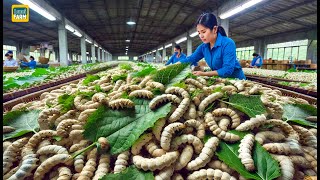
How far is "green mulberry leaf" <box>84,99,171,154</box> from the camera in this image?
4.51 feet

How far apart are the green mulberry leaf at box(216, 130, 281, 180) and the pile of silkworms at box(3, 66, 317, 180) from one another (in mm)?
33

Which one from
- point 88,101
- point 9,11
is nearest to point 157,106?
point 88,101

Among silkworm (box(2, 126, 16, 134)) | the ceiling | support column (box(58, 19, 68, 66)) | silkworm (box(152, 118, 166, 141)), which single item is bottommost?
silkworm (box(2, 126, 16, 134))

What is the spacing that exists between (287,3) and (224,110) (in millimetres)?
14187

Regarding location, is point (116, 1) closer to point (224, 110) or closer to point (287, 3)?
point (287, 3)

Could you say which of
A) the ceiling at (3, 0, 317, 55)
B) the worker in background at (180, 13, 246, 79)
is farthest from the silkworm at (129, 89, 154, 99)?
the ceiling at (3, 0, 317, 55)

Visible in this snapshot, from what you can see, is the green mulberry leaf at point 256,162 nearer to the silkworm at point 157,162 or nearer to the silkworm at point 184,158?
the silkworm at point 184,158

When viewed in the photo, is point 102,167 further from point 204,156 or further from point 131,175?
point 204,156

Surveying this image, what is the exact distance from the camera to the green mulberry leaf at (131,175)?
1164 millimetres

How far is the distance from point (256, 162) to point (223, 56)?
2.70 metres

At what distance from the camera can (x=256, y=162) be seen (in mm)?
1245

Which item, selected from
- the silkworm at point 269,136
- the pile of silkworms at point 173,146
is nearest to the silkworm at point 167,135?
the pile of silkworms at point 173,146

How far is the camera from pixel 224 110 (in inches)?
62.0

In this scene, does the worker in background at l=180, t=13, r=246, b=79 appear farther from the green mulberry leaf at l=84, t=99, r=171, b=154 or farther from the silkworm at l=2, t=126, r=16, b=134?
the silkworm at l=2, t=126, r=16, b=134
